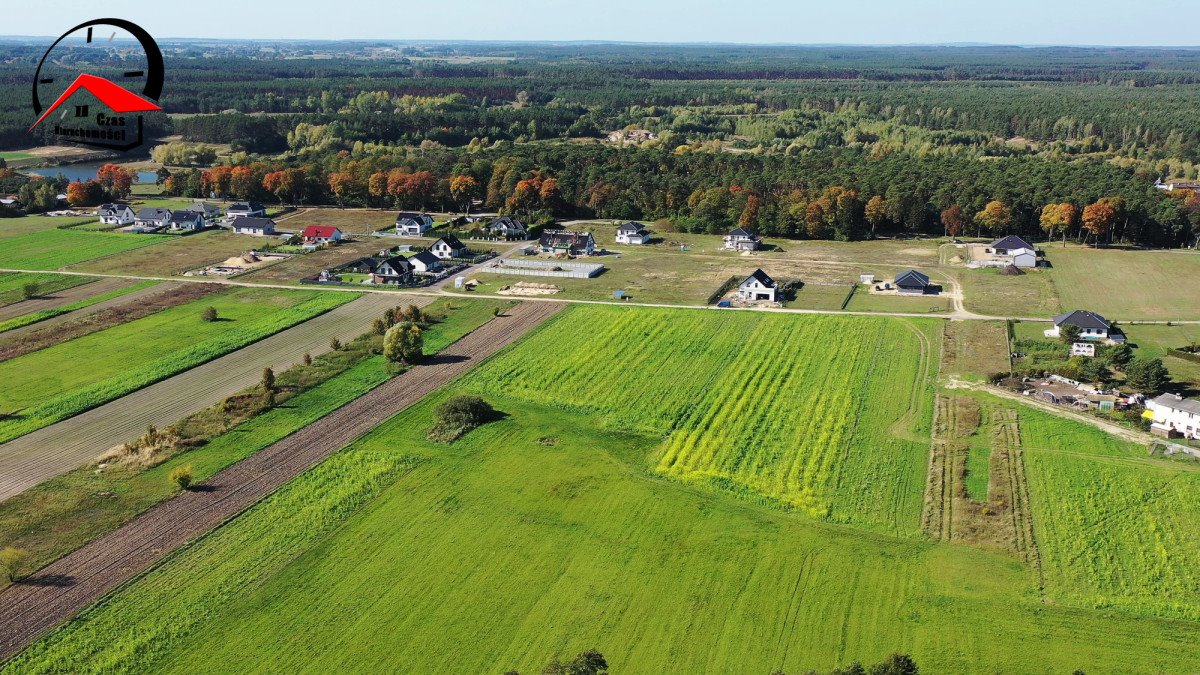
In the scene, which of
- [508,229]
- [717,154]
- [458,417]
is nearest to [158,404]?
[458,417]

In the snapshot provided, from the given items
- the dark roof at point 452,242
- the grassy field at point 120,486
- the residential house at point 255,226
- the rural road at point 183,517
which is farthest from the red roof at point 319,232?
the grassy field at point 120,486

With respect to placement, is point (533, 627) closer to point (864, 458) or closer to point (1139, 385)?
point (864, 458)

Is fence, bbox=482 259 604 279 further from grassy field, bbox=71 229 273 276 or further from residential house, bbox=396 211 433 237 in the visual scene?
grassy field, bbox=71 229 273 276

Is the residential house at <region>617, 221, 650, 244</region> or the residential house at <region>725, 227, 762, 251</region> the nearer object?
the residential house at <region>725, 227, 762, 251</region>

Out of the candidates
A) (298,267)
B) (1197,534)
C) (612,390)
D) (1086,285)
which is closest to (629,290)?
(612,390)

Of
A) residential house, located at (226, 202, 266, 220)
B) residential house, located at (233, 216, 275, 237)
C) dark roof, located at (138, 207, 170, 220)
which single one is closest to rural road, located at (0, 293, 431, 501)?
residential house, located at (233, 216, 275, 237)

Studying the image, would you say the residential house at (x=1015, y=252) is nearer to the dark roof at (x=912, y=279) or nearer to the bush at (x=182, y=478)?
the dark roof at (x=912, y=279)

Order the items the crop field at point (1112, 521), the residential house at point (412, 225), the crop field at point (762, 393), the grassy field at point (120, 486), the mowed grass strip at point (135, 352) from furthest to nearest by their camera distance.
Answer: the residential house at point (412, 225) < the mowed grass strip at point (135, 352) < the crop field at point (762, 393) < the grassy field at point (120, 486) < the crop field at point (1112, 521)
